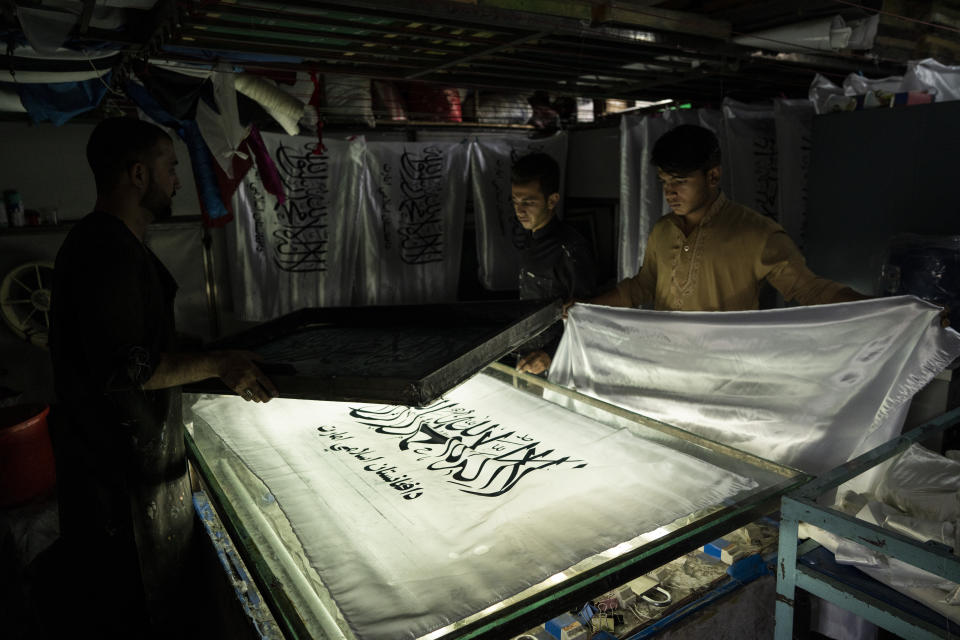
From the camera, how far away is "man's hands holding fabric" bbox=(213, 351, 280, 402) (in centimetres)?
181

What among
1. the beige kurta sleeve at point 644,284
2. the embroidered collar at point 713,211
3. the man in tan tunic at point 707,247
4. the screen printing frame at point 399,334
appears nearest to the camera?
the screen printing frame at point 399,334

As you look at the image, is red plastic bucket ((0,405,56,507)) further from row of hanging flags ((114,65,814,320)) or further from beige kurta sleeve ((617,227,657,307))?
beige kurta sleeve ((617,227,657,307))

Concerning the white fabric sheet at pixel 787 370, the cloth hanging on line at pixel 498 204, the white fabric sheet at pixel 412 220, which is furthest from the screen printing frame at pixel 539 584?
the cloth hanging on line at pixel 498 204

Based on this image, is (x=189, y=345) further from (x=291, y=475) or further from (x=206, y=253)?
(x=206, y=253)

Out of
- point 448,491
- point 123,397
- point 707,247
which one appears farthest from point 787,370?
point 123,397

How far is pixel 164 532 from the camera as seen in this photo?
7.09 feet

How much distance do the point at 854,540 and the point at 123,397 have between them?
2273 mm

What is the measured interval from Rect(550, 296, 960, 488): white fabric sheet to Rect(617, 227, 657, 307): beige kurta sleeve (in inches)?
16.4

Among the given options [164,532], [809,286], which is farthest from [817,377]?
[164,532]

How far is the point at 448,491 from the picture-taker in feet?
6.09

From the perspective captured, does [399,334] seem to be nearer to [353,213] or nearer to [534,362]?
[534,362]

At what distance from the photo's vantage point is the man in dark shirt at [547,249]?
11.7 feet

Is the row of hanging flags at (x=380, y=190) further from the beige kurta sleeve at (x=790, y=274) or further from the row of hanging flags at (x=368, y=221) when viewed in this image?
the beige kurta sleeve at (x=790, y=274)

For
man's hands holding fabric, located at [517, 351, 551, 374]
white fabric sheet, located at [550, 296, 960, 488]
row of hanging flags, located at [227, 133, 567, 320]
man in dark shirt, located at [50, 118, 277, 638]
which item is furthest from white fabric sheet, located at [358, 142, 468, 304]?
man in dark shirt, located at [50, 118, 277, 638]
